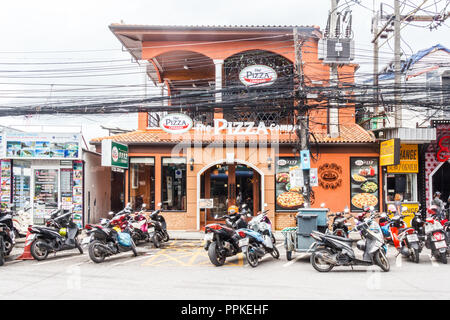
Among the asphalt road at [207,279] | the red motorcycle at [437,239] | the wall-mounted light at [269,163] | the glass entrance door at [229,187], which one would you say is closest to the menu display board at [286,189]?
the wall-mounted light at [269,163]

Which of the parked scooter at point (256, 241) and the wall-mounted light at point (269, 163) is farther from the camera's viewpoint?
the wall-mounted light at point (269, 163)

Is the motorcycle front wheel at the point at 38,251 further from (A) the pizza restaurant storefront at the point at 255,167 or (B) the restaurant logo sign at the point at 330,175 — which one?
(B) the restaurant logo sign at the point at 330,175

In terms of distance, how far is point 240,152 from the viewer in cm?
1653

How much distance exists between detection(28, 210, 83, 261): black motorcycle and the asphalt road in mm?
287

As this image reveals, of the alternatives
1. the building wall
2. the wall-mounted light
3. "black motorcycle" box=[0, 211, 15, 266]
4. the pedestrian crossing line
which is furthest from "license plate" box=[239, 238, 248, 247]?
the wall-mounted light

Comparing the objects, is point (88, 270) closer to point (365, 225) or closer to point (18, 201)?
point (365, 225)

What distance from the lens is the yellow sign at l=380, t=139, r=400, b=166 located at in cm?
1468

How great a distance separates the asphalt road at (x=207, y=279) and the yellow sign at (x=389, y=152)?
15.2 ft

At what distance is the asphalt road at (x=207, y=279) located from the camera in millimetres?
6809

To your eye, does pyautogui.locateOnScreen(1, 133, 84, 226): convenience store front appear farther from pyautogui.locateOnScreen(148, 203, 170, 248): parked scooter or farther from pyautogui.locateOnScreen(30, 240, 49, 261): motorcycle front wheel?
pyautogui.locateOnScreen(30, 240, 49, 261): motorcycle front wheel

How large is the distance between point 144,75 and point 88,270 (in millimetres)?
12033

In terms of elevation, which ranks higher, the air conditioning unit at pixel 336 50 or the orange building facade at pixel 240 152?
the air conditioning unit at pixel 336 50

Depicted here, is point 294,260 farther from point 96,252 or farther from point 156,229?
point 96,252

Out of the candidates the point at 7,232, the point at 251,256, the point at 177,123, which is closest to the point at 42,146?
the point at 177,123
